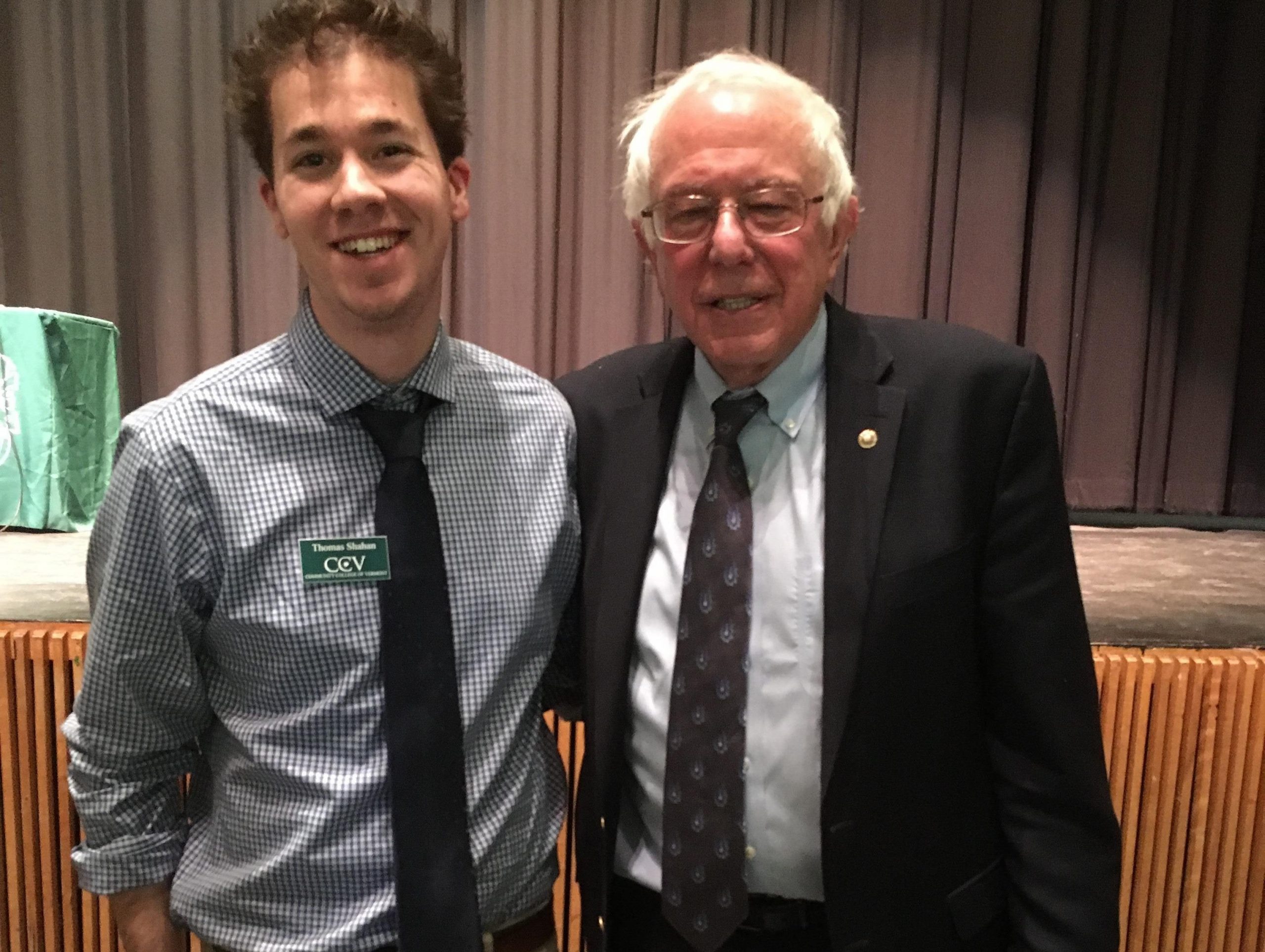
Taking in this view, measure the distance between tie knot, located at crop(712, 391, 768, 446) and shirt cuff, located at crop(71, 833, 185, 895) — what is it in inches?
35.5

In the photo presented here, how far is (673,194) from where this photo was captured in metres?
1.19

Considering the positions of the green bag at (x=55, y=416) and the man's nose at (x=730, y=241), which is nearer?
the man's nose at (x=730, y=241)

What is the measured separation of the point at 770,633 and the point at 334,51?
0.91m

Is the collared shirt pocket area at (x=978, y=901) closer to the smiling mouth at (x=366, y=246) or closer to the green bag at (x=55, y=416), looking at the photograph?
the smiling mouth at (x=366, y=246)

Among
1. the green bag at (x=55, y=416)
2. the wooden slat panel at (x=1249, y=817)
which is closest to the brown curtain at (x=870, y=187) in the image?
the green bag at (x=55, y=416)

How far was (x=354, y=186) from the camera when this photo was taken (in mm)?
1076

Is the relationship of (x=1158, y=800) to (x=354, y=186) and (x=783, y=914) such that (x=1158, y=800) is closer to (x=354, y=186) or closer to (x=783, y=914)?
(x=783, y=914)

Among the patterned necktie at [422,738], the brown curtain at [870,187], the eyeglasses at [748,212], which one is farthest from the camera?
the brown curtain at [870,187]

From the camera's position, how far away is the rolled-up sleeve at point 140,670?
41.7 inches

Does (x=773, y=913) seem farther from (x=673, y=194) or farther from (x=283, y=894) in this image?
(x=673, y=194)

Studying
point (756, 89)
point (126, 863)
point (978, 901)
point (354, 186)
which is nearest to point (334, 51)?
point (354, 186)

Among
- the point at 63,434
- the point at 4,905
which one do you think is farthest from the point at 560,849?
the point at 63,434

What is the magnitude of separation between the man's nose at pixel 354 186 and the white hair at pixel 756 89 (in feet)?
1.14

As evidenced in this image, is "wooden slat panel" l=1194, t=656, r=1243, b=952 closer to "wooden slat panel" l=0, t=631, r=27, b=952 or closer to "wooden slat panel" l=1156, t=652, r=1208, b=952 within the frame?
"wooden slat panel" l=1156, t=652, r=1208, b=952
